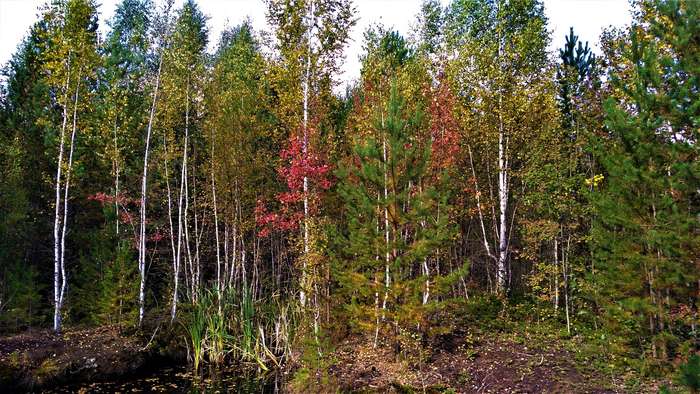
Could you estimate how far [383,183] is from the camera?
917cm

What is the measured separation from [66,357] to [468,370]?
31.8 feet

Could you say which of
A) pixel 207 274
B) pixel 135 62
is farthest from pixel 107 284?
pixel 135 62

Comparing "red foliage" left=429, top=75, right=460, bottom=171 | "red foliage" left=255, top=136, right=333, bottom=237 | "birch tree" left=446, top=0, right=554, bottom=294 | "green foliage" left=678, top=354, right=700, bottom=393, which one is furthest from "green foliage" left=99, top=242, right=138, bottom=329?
"green foliage" left=678, top=354, right=700, bottom=393

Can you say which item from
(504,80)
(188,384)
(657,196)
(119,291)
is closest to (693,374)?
(657,196)

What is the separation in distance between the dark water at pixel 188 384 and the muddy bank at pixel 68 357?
0.39 metres

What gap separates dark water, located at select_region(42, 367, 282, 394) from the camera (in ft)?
34.4

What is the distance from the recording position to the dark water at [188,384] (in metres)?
10.5

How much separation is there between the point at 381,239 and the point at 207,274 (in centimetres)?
1483

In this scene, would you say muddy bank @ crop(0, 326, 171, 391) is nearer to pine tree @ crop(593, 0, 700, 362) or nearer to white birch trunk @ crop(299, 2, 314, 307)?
white birch trunk @ crop(299, 2, 314, 307)

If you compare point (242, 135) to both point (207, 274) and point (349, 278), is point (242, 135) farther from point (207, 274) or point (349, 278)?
point (207, 274)

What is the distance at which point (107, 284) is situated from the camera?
1348 centimetres

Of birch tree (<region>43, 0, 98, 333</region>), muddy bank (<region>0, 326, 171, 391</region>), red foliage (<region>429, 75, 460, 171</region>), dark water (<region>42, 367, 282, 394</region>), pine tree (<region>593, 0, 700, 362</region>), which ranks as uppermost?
birch tree (<region>43, 0, 98, 333</region>)

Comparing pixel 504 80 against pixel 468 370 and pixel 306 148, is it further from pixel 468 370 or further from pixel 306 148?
pixel 468 370

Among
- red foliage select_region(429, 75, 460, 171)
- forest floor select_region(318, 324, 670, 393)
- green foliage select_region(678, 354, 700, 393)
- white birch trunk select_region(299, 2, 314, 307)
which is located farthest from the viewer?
red foliage select_region(429, 75, 460, 171)
